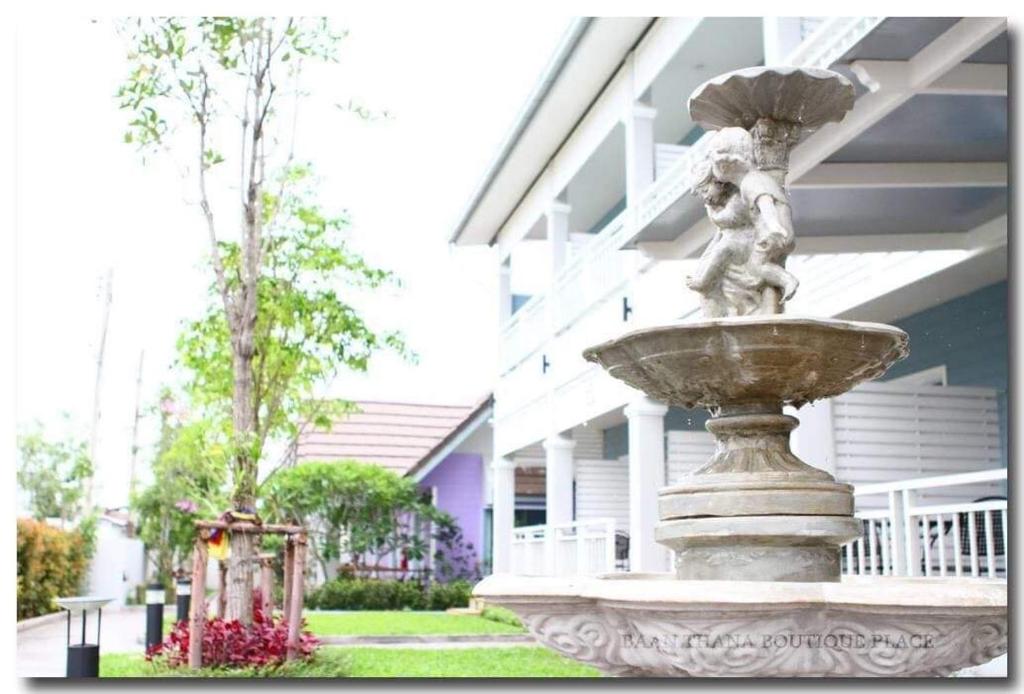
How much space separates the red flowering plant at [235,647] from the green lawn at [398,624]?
2.15 metres

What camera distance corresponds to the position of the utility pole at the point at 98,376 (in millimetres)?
9106

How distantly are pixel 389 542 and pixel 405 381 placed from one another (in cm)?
209

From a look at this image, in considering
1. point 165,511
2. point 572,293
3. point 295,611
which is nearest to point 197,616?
point 295,611

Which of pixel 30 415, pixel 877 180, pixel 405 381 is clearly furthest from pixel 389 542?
pixel 877 180

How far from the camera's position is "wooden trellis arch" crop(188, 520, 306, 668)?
649 centimetres

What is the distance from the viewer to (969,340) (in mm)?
7371

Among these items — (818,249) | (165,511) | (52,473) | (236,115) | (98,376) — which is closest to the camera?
(818,249)

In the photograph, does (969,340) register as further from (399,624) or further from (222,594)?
(399,624)

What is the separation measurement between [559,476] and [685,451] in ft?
8.71

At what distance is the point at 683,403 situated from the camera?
11.1 ft

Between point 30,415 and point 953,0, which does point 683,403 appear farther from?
point 30,415

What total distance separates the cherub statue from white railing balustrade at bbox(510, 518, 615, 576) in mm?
4447

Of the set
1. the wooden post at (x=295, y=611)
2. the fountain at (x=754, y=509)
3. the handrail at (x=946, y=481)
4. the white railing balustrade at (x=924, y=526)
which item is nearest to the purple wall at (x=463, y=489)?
the wooden post at (x=295, y=611)

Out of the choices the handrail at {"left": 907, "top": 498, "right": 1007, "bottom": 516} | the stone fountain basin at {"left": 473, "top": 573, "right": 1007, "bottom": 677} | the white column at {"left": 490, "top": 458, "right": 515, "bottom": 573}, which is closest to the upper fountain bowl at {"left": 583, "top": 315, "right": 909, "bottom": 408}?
the stone fountain basin at {"left": 473, "top": 573, "right": 1007, "bottom": 677}
